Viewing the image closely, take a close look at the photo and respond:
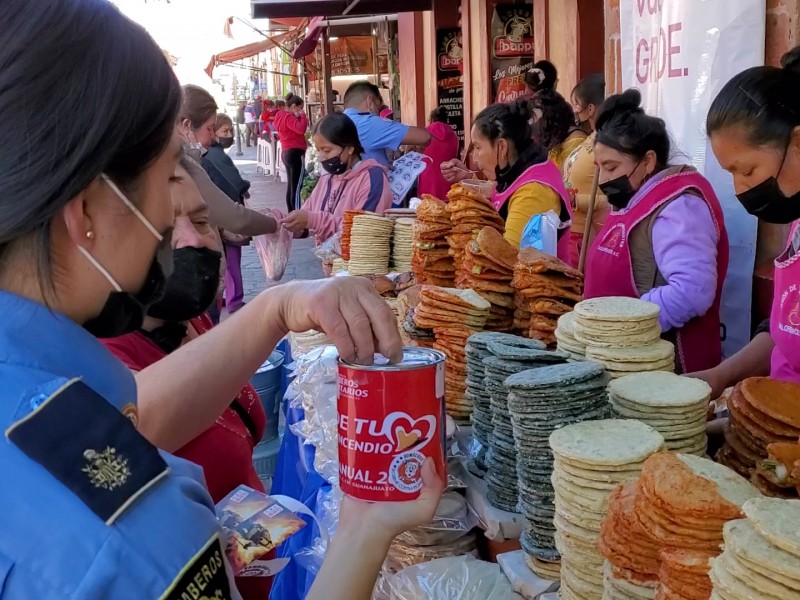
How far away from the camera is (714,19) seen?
3553 mm

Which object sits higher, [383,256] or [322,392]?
[383,256]

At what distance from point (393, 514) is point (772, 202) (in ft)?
6.37

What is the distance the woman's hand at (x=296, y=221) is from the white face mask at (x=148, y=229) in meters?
4.41

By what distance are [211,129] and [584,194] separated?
356 cm

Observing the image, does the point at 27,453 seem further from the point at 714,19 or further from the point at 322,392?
the point at 714,19

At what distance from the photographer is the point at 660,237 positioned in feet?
10.2

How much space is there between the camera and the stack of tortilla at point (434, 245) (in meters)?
3.69

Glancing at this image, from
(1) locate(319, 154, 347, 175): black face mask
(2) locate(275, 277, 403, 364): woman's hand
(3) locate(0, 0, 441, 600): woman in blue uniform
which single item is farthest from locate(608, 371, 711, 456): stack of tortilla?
(1) locate(319, 154, 347, 175): black face mask

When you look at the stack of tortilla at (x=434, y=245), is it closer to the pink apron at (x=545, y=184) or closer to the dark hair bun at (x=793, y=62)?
the pink apron at (x=545, y=184)

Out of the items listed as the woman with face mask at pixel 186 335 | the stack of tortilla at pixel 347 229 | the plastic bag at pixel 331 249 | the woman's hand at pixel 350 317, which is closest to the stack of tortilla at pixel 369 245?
the stack of tortilla at pixel 347 229

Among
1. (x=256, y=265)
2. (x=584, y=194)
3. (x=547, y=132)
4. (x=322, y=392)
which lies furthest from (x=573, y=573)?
(x=256, y=265)

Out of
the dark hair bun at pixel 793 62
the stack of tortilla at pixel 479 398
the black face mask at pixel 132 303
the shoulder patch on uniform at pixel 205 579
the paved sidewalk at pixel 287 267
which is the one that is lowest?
the paved sidewalk at pixel 287 267

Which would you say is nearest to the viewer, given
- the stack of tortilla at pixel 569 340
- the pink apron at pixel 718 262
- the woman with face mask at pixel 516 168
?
the stack of tortilla at pixel 569 340

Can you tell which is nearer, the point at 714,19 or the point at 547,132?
the point at 714,19
